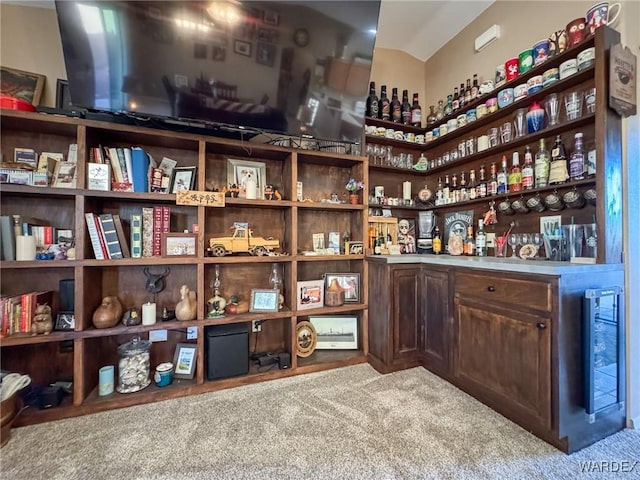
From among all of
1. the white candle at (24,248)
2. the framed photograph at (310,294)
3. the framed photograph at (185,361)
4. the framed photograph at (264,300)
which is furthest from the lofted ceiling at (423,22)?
the framed photograph at (185,361)

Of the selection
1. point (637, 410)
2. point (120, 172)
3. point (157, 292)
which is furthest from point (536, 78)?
point (157, 292)

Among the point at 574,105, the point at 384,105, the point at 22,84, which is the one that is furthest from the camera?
the point at 384,105

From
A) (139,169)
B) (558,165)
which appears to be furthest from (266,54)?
(558,165)

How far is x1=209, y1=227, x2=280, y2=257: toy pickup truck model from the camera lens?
2.00 meters

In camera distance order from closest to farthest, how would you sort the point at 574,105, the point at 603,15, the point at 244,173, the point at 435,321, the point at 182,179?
the point at 603,15 < the point at 574,105 < the point at 182,179 < the point at 435,321 < the point at 244,173

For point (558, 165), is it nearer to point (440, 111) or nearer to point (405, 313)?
point (440, 111)

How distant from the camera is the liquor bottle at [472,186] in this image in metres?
2.27

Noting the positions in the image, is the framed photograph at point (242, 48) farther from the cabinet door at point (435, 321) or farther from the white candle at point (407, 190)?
the cabinet door at point (435, 321)

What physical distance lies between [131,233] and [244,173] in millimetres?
904

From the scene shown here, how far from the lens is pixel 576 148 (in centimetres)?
168

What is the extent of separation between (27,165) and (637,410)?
380cm

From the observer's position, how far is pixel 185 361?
195 cm

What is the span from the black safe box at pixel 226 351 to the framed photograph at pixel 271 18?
2.03 m

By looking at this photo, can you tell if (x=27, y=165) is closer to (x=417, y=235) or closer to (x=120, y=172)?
(x=120, y=172)
